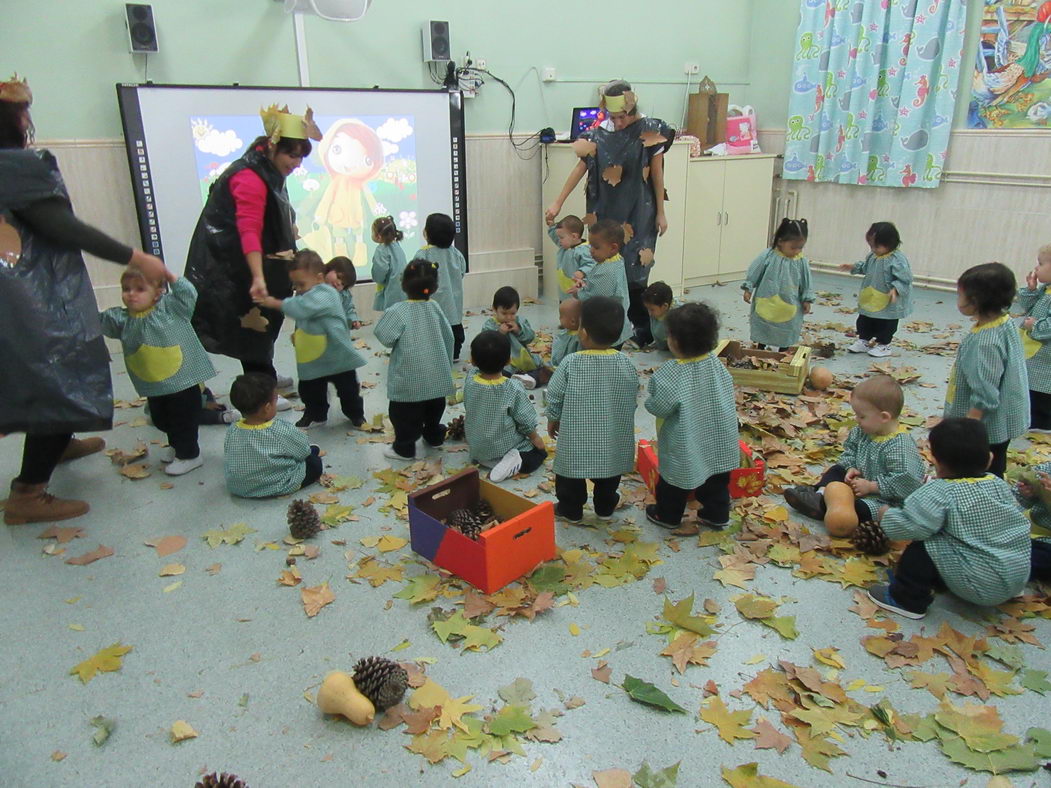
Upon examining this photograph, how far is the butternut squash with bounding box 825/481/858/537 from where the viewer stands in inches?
106

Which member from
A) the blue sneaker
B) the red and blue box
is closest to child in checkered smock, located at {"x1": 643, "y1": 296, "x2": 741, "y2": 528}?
the red and blue box

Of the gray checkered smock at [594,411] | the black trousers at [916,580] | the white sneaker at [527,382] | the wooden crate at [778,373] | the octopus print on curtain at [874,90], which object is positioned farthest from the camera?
the octopus print on curtain at [874,90]

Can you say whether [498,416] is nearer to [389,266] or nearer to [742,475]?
[742,475]

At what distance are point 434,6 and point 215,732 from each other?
5.54 m

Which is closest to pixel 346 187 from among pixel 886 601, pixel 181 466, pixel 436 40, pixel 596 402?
pixel 436 40

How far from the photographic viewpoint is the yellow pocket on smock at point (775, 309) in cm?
455

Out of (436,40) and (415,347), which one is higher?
(436,40)

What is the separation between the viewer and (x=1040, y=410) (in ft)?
12.0

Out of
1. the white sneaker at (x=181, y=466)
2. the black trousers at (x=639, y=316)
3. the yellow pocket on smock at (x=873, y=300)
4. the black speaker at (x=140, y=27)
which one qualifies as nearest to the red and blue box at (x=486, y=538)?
the white sneaker at (x=181, y=466)

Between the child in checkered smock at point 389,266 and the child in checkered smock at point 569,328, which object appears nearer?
the child in checkered smock at point 569,328

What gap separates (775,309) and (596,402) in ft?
7.74

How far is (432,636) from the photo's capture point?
7.41 ft

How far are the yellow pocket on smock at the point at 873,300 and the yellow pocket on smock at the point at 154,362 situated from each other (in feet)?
13.5

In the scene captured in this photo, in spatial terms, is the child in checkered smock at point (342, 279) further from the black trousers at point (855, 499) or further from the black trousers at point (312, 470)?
the black trousers at point (855, 499)
